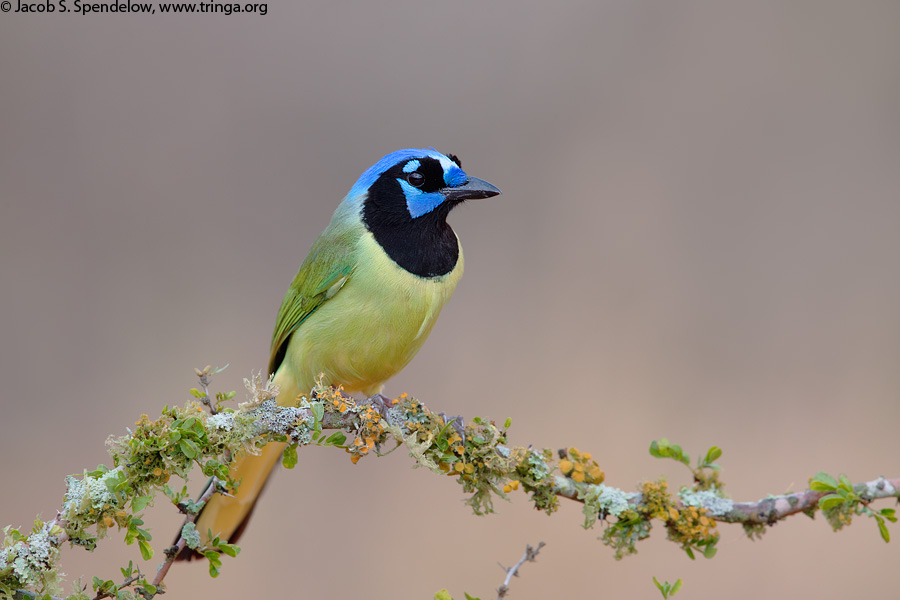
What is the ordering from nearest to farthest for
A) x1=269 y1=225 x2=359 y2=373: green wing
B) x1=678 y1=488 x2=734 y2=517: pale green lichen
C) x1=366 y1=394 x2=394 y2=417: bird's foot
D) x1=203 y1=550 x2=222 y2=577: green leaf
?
x1=203 y1=550 x2=222 y2=577: green leaf → x1=678 y1=488 x2=734 y2=517: pale green lichen → x1=366 y1=394 x2=394 y2=417: bird's foot → x1=269 y1=225 x2=359 y2=373: green wing

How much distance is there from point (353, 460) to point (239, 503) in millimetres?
932

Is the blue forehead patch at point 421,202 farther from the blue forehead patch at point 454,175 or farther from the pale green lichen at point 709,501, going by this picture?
the pale green lichen at point 709,501

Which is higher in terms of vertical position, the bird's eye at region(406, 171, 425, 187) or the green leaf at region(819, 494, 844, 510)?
the bird's eye at region(406, 171, 425, 187)

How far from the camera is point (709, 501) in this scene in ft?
7.89

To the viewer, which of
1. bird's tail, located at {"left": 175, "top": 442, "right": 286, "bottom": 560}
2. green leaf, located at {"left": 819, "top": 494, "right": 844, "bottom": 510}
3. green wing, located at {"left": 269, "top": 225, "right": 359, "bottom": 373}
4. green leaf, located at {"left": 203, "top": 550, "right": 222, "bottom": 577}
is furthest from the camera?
green wing, located at {"left": 269, "top": 225, "right": 359, "bottom": 373}

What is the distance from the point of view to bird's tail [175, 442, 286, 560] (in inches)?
119

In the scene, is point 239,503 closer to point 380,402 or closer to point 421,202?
point 380,402

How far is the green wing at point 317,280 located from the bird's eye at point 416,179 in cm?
31

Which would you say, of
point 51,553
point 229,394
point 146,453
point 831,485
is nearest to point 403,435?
point 229,394

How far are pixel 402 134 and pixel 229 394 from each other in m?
3.85

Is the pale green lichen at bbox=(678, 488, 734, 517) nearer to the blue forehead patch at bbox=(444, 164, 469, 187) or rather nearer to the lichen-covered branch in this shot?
the lichen-covered branch

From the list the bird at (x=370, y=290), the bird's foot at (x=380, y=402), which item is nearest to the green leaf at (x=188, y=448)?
the bird's foot at (x=380, y=402)

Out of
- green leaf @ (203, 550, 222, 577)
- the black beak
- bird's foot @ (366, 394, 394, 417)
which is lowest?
green leaf @ (203, 550, 222, 577)

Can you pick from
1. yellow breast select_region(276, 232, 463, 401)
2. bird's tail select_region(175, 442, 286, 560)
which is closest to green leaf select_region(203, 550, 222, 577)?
bird's tail select_region(175, 442, 286, 560)
